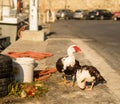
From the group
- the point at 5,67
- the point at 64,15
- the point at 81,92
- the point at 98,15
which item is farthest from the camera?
the point at 64,15

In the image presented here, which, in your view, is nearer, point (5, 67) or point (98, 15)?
point (5, 67)

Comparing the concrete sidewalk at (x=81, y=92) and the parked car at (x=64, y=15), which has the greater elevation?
the concrete sidewalk at (x=81, y=92)

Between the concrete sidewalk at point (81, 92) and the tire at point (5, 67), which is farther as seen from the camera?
the tire at point (5, 67)

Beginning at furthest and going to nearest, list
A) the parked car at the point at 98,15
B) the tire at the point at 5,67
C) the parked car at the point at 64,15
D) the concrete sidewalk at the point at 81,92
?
the parked car at the point at 64,15, the parked car at the point at 98,15, the tire at the point at 5,67, the concrete sidewalk at the point at 81,92

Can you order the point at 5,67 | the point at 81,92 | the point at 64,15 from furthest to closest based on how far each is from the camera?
the point at 64,15 < the point at 81,92 < the point at 5,67

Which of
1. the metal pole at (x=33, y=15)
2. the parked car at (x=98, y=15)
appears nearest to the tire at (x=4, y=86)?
the metal pole at (x=33, y=15)

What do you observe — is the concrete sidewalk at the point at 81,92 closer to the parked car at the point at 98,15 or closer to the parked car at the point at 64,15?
the parked car at the point at 98,15

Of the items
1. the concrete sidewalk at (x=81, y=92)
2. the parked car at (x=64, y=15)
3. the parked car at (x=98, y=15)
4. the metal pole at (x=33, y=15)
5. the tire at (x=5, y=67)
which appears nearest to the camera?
the concrete sidewalk at (x=81, y=92)

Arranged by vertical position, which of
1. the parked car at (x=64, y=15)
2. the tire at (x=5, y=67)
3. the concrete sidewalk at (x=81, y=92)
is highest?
the tire at (x=5, y=67)

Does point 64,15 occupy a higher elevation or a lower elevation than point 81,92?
lower

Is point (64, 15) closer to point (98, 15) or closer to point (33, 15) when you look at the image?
point (98, 15)

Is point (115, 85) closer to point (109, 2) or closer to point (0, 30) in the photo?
point (0, 30)

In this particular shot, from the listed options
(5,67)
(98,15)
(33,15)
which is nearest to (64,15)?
(98,15)

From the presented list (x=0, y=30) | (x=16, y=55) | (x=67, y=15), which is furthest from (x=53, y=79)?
(x=67, y=15)
